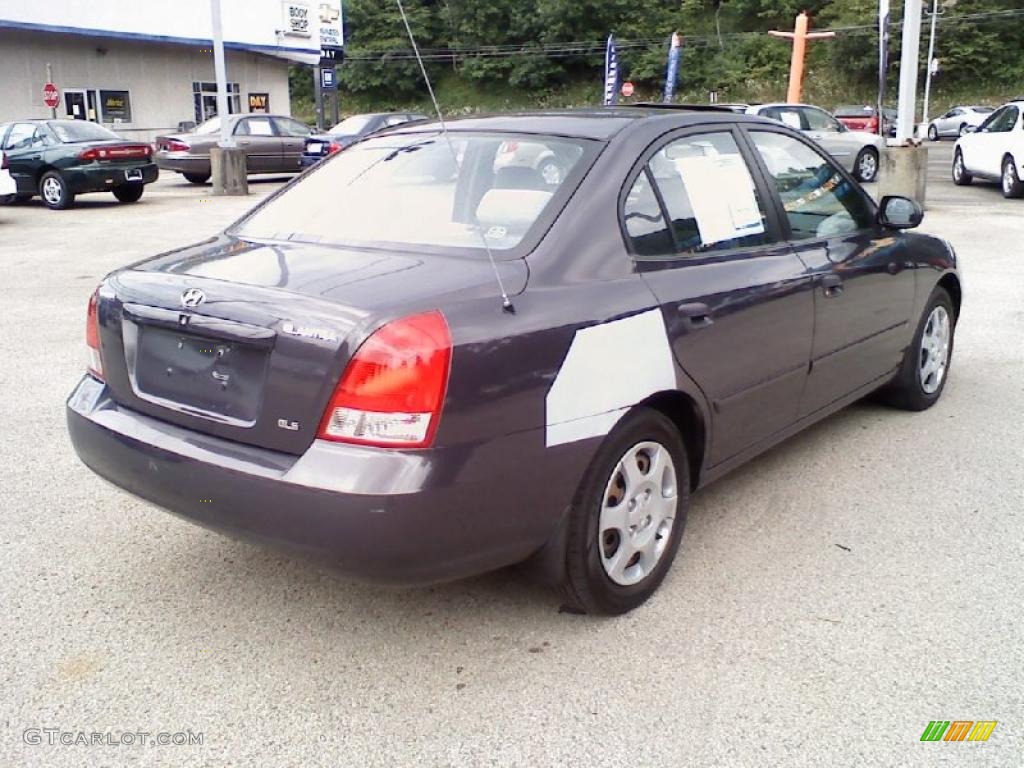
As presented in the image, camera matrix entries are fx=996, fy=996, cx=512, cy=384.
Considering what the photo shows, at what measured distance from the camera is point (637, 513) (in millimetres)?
3281

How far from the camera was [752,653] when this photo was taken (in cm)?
306

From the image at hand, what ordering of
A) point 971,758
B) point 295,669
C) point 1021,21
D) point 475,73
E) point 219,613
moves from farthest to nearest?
1. point 475,73
2. point 1021,21
3. point 219,613
4. point 295,669
5. point 971,758

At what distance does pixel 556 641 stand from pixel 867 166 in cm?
1966

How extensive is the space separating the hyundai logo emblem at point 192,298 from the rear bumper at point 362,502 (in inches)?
14.9

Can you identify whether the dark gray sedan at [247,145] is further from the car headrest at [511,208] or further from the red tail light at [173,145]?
the car headrest at [511,208]

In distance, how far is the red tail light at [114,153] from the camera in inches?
655

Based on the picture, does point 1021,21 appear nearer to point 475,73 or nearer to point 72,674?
point 475,73

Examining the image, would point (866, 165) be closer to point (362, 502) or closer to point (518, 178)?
point (518, 178)

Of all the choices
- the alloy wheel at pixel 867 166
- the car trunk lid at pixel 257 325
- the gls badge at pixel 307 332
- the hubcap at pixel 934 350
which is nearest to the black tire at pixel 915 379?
the hubcap at pixel 934 350

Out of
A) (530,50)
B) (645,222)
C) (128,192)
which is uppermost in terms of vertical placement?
(530,50)

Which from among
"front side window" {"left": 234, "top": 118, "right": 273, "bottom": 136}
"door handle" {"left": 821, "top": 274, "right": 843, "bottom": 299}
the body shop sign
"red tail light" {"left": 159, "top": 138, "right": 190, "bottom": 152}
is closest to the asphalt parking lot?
"door handle" {"left": 821, "top": 274, "right": 843, "bottom": 299}

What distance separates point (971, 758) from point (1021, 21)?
6278cm

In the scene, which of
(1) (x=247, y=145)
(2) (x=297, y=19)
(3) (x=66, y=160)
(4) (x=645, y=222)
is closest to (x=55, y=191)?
(3) (x=66, y=160)

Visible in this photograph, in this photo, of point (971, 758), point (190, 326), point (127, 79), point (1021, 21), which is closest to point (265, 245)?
point (190, 326)
